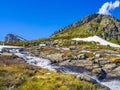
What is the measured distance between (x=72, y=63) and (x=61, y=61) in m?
4.63

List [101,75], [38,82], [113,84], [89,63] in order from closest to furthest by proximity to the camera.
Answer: [38,82]
[113,84]
[101,75]
[89,63]

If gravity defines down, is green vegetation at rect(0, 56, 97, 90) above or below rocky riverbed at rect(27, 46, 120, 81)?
below

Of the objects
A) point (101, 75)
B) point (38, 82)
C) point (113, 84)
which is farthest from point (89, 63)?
point (38, 82)

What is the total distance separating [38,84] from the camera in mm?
54656

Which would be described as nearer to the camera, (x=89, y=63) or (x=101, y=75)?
(x=101, y=75)

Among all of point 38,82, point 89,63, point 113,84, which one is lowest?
point 113,84

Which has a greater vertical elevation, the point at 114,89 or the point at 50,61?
the point at 50,61

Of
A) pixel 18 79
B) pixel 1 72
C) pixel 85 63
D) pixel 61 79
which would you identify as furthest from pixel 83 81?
pixel 85 63

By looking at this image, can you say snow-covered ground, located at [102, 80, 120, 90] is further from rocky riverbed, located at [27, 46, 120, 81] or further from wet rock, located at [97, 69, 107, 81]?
wet rock, located at [97, 69, 107, 81]

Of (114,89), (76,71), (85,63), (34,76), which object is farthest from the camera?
(85,63)

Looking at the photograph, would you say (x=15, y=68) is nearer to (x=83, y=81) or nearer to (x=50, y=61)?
(x=83, y=81)

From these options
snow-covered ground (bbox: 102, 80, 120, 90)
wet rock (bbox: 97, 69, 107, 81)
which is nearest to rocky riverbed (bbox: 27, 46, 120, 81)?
wet rock (bbox: 97, 69, 107, 81)

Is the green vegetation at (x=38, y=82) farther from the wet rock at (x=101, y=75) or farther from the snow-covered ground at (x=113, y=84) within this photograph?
the wet rock at (x=101, y=75)

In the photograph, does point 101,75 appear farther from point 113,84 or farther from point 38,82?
point 38,82
